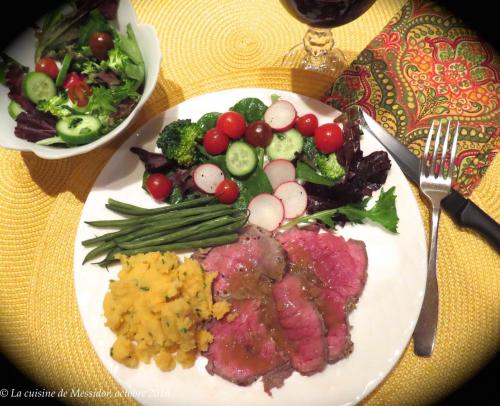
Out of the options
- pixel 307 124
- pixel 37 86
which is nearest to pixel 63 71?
pixel 37 86

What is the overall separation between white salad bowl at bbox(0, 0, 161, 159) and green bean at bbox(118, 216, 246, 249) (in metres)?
0.67

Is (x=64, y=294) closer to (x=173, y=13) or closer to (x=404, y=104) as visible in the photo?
(x=173, y=13)

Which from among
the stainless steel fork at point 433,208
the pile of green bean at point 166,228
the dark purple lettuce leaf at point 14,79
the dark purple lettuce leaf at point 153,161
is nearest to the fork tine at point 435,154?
the stainless steel fork at point 433,208

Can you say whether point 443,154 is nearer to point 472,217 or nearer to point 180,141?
point 472,217

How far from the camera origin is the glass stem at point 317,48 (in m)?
3.20

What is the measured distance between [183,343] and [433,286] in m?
1.53

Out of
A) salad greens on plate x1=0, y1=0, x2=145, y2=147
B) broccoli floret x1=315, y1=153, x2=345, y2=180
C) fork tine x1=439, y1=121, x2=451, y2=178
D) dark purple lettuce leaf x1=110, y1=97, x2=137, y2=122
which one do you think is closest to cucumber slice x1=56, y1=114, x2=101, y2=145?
salad greens on plate x1=0, y1=0, x2=145, y2=147

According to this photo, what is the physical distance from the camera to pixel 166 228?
2611 mm

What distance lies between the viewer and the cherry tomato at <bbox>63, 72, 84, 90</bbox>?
9.34ft

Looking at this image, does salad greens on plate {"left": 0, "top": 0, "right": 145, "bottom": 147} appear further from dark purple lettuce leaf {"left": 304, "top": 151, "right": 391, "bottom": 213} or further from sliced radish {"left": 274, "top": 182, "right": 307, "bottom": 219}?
dark purple lettuce leaf {"left": 304, "top": 151, "right": 391, "bottom": 213}

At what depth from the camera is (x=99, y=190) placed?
2.72 metres

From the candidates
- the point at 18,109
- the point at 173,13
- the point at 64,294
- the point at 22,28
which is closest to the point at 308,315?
the point at 64,294

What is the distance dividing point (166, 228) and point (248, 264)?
59cm

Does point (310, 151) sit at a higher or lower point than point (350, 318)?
higher
